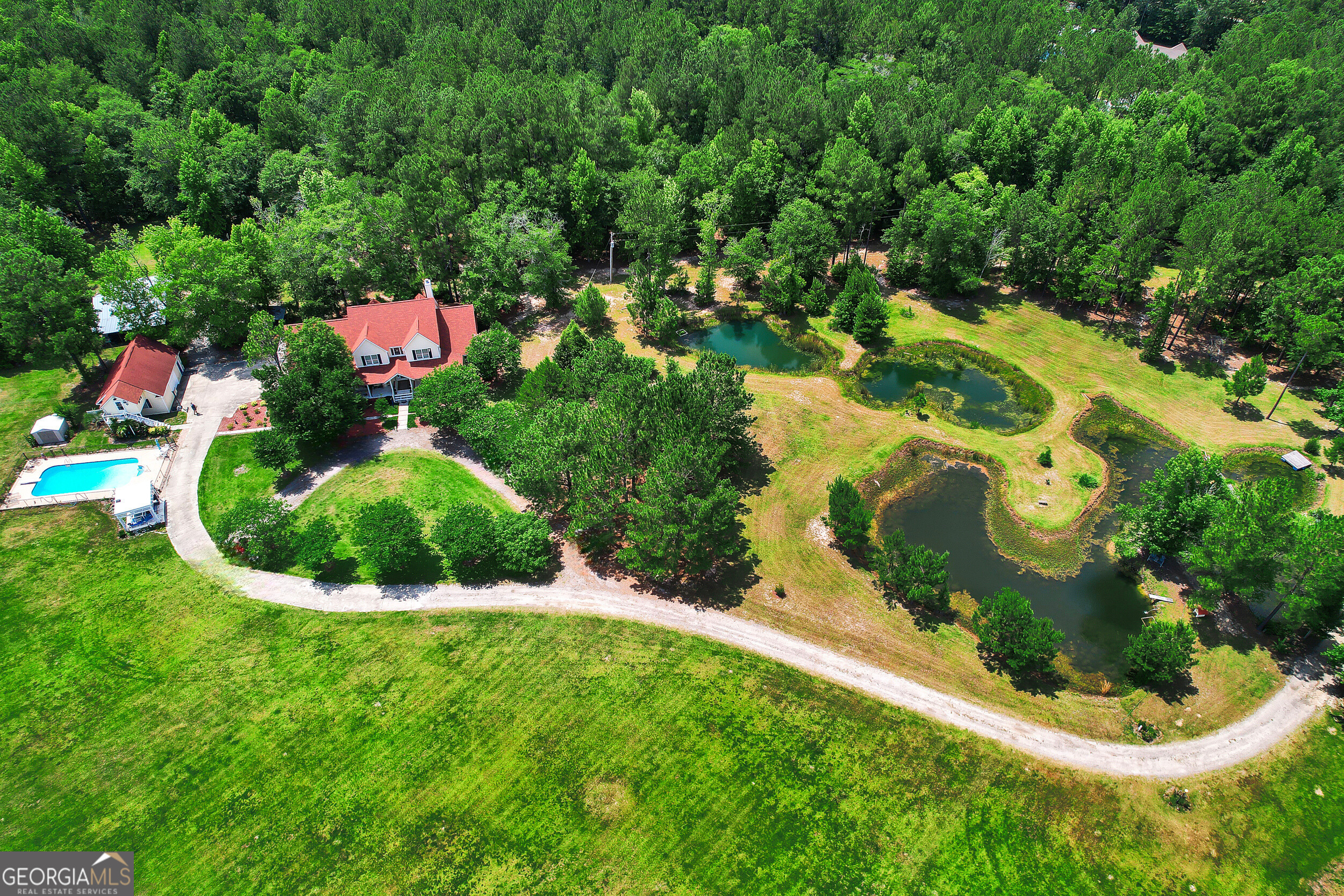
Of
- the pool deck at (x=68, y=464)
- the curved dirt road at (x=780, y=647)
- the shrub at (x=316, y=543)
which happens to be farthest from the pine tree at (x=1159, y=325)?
the pool deck at (x=68, y=464)

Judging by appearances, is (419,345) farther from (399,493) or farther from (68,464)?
(68,464)

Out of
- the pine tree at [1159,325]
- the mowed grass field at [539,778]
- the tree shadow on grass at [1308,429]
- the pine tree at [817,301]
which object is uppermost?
the pine tree at [1159,325]

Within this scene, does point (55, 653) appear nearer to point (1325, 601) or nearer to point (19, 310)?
point (19, 310)

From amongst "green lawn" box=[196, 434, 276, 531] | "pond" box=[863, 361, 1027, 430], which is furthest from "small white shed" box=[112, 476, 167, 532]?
"pond" box=[863, 361, 1027, 430]

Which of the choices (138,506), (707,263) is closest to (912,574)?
(707,263)

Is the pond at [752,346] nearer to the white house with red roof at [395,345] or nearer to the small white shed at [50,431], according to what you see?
the white house with red roof at [395,345]

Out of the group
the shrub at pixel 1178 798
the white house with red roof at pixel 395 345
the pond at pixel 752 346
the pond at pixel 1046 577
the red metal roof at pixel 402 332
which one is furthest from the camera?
the pond at pixel 752 346

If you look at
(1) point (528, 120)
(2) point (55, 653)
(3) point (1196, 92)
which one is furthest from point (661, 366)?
(3) point (1196, 92)
